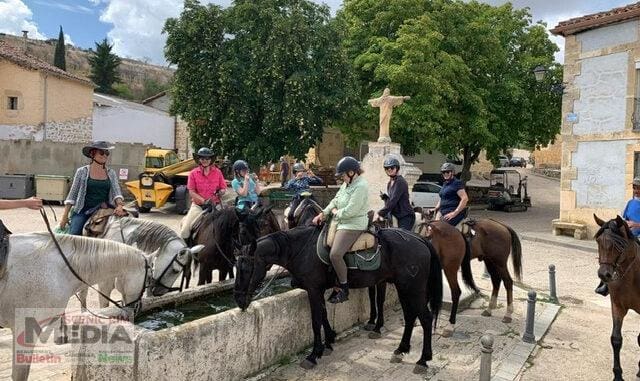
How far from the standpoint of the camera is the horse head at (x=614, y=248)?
4.78 meters

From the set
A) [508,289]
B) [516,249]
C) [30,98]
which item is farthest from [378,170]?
[30,98]

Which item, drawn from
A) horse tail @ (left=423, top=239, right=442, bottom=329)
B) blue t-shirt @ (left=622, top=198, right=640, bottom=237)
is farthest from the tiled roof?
blue t-shirt @ (left=622, top=198, right=640, bottom=237)

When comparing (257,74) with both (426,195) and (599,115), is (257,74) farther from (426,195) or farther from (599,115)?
(599,115)

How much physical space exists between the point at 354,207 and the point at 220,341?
1.88 meters

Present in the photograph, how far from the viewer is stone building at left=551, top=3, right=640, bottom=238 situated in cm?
1460

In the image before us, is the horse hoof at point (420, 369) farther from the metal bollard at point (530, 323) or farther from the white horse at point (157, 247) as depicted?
the white horse at point (157, 247)

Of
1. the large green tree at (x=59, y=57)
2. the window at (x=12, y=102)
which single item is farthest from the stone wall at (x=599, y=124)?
the large green tree at (x=59, y=57)

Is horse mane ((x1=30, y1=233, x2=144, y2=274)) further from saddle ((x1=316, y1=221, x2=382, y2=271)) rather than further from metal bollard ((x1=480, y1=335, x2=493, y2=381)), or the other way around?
metal bollard ((x1=480, y1=335, x2=493, y2=381))

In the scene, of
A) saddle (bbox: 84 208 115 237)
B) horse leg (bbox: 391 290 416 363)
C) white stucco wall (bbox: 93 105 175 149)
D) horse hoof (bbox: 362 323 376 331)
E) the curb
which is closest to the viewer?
horse leg (bbox: 391 290 416 363)

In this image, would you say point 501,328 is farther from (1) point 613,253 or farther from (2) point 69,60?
(2) point 69,60

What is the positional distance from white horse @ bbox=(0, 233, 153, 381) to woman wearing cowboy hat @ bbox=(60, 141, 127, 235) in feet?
4.74

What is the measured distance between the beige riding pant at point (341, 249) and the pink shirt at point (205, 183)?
9.93 feet

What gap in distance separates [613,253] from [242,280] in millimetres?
3755

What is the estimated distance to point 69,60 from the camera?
60.3 m
